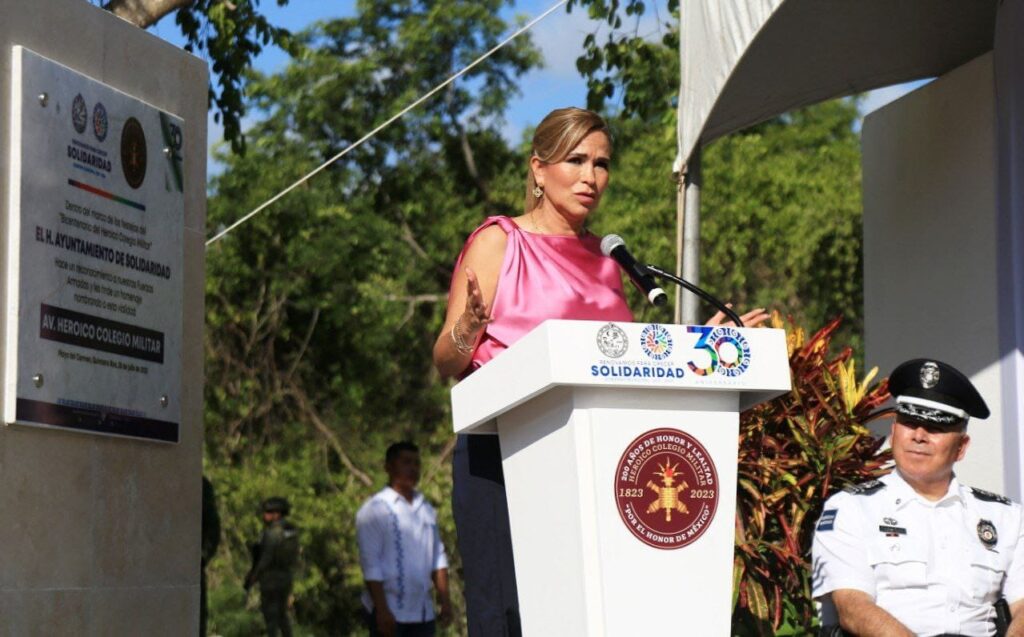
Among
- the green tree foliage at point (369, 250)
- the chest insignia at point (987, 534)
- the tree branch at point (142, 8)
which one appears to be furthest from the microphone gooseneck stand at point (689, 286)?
the green tree foliage at point (369, 250)

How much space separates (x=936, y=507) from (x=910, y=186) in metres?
3.25

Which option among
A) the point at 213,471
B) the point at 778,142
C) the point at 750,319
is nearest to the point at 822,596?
the point at 750,319

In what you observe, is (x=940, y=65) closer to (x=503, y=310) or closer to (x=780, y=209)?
(x=503, y=310)

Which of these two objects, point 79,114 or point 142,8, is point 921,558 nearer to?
point 79,114

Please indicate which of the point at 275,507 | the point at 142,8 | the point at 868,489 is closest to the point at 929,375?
the point at 868,489

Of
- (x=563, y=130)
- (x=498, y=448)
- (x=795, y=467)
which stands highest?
(x=563, y=130)

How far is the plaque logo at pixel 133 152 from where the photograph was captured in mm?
5172

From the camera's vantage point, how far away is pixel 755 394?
306 cm

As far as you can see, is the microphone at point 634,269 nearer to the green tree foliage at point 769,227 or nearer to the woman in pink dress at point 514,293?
the woman in pink dress at point 514,293

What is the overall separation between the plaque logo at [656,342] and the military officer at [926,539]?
1509 millimetres

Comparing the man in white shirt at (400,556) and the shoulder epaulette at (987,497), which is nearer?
the shoulder epaulette at (987,497)

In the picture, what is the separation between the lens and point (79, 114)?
493 centimetres

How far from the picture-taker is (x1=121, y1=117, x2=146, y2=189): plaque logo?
17.0 feet

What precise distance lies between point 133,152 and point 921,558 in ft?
8.90
